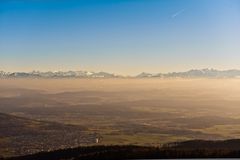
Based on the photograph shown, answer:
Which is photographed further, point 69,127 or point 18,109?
point 18,109

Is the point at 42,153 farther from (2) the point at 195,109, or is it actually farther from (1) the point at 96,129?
(2) the point at 195,109

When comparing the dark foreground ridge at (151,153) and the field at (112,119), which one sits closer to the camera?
the dark foreground ridge at (151,153)

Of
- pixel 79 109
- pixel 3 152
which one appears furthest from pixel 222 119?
pixel 3 152

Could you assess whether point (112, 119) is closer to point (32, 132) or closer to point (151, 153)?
point (32, 132)

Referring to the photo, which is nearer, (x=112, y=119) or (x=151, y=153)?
(x=151, y=153)

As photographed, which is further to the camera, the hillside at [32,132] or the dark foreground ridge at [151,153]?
the hillside at [32,132]

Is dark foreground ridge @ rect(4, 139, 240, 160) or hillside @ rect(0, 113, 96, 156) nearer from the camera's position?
dark foreground ridge @ rect(4, 139, 240, 160)

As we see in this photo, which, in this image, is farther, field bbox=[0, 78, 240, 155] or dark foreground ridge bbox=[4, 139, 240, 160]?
field bbox=[0, 78, 240, 155]

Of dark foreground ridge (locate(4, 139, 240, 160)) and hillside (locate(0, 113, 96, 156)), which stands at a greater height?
dark foreground ridge (locate(4, 139, 240, 160))

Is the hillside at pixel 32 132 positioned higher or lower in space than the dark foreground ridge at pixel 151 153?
lower

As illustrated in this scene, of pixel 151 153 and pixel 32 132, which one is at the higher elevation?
pixel 151 153

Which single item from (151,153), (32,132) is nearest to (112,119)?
(32,132)
